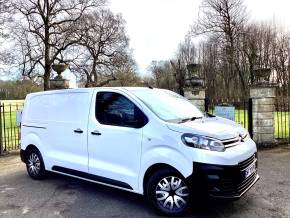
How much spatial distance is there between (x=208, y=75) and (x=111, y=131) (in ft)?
127

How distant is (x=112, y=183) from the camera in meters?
5.61

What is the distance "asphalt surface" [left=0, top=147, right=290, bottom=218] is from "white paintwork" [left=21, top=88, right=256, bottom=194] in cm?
43

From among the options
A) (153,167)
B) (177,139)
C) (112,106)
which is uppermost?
(112,106)

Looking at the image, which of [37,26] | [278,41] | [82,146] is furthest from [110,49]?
[82,146]

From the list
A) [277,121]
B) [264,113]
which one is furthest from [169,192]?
[277,121]

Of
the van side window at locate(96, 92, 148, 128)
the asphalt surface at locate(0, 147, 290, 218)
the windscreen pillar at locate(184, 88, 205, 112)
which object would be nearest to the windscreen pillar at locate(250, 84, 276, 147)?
the windscreen pillar at locate(184, 88, 205, 112)

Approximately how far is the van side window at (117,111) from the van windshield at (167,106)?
0.21 m

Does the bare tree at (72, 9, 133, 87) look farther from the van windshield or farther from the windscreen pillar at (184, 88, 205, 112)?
the van windshield

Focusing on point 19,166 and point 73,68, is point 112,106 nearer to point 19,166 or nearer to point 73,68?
point 19,166

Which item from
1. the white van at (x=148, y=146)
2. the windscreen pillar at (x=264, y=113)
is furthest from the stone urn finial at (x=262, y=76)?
the white van at (x=148, y=146)

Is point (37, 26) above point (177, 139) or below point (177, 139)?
above

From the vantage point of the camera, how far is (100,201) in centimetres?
574

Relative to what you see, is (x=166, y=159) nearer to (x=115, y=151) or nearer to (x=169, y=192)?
(x=169, y=192)

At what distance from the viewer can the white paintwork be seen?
15.8 feet
